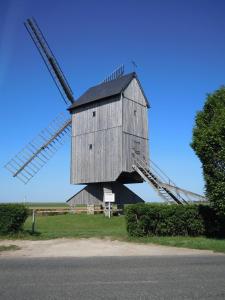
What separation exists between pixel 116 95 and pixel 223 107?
714 inches

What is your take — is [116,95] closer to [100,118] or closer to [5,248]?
[100,118]

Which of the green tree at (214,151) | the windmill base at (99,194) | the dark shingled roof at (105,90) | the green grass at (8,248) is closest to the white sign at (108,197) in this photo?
the windmill base at (99,194)

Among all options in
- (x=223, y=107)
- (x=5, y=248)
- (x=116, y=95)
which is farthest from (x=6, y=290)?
(x=116, y=95)

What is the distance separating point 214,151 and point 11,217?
35.4ft

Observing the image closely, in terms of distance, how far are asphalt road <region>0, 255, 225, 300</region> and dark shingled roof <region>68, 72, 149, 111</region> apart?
25.3 meters

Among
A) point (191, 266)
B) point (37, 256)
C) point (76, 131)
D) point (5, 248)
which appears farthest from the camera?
point (76, 131)

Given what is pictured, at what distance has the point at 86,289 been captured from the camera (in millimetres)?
7953

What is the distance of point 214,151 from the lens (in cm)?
1809

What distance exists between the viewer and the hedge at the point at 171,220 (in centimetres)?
1905

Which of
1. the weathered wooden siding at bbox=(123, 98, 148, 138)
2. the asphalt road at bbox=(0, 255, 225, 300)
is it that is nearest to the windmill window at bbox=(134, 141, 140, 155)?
the weathered wooden siding at bbox=(123, 98, 148, 138)

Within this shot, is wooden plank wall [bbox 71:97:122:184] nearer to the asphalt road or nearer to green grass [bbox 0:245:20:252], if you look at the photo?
green grass [bbox 0:245:20:252]

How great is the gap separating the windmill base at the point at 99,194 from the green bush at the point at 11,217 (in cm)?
1764

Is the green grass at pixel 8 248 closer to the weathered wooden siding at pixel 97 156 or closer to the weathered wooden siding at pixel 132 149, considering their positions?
the weathered wooden siding at pixel 97 156

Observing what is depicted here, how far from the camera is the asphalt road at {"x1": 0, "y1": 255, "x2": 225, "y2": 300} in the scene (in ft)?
24.7
